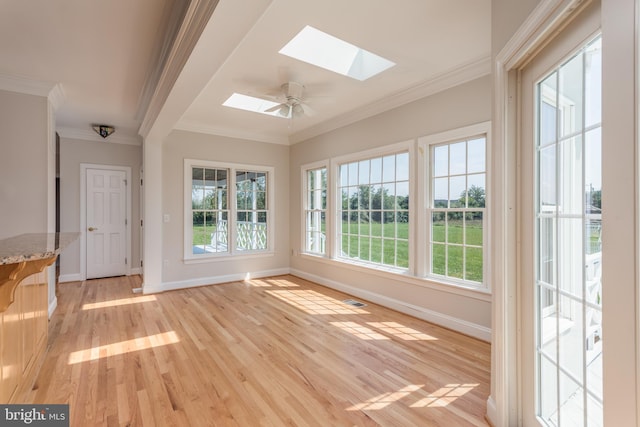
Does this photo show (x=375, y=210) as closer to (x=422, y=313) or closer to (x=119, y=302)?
(x=422, y=313)

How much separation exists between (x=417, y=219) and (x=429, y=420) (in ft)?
7.05

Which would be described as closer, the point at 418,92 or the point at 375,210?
the point at 418,92

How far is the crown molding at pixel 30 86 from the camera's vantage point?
3.24m

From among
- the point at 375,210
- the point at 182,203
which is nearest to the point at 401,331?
the point at 375,210

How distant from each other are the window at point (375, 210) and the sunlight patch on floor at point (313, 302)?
75 centimetres

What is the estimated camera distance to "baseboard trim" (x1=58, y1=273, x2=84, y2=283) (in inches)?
208

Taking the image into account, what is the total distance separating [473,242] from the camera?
10.3 feet

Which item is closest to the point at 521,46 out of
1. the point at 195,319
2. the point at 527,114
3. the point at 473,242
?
the point at 527,114

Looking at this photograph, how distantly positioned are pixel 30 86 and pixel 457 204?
4.88 metres

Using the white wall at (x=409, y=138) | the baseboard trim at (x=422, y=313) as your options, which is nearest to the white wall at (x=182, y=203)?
the white wall at (x=409, y=138)

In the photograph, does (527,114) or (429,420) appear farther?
(429,420)

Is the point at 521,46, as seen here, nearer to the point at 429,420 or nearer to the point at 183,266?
the point at 429,420

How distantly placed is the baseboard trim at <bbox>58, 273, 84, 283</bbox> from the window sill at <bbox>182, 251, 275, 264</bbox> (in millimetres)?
2122

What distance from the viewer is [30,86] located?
11.0 ft
